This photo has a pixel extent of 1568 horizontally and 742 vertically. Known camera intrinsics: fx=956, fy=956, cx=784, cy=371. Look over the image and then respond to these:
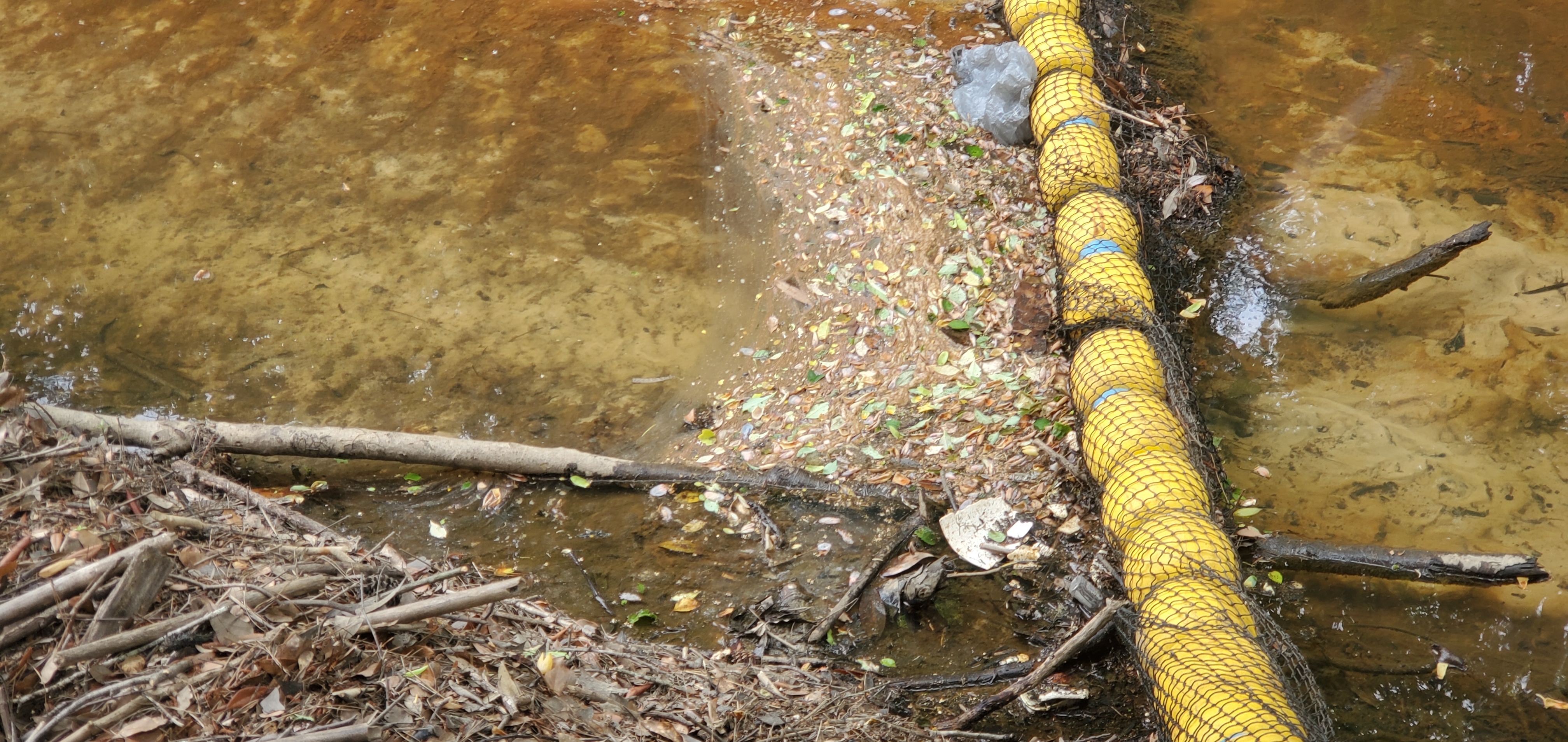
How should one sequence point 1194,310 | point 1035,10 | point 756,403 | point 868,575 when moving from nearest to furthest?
1. point 868,575
2. point 756,403
3. point 1194,310
4. point 1035,10

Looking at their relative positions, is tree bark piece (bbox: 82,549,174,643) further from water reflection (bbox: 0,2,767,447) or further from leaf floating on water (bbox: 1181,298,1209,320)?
leaf floating on water (bbox: 1181,298,1209,320)

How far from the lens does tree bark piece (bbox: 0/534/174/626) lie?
268 centimetres

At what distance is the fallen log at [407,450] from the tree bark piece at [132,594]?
141cm

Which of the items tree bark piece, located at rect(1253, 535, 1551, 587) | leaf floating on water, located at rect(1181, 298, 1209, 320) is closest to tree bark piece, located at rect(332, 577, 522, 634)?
tree bark piece, located at rect(1253, 535, 1551, 587)

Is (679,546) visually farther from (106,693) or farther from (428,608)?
(106,693)

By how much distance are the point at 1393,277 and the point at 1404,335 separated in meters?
0.34

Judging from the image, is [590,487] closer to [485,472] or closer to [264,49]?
[485,472]

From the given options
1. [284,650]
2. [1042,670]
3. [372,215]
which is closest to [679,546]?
[1042,670]

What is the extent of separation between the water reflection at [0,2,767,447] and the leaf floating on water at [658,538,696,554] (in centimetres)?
70

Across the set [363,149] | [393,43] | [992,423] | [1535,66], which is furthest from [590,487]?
[1535,66]

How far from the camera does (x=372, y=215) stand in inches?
224

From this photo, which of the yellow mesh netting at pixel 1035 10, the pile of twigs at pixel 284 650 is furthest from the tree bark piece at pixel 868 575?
the yellow mesh netting at pixel 1035 10

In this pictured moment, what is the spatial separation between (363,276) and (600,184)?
1.45 metres

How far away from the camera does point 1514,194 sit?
5.39 m
